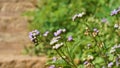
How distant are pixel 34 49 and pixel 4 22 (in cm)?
161

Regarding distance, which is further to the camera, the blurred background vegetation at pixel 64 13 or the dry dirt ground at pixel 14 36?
the blurred background vegetation at pixel 64 13

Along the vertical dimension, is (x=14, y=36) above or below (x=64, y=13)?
above

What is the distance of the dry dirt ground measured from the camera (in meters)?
4.64

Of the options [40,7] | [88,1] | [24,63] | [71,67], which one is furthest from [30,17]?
[71,67]

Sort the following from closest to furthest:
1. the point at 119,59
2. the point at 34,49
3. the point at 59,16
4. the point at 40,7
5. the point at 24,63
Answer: the point at 119,59
the point at 24,63
the point at 34,49
the point at 59,16
the point at 40,7

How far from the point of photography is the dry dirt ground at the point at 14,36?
4645 mm

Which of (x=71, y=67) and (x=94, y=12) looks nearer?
(x=71, y=67)

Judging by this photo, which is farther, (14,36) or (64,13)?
(14,36)

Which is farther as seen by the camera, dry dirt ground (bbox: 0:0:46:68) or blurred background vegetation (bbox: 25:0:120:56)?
blurred background vegetation (bbox: 25:0:120:56)

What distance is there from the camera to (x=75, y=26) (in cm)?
493

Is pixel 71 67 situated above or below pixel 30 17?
below

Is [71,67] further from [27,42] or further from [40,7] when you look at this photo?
[40,7]

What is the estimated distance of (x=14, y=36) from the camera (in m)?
5.94

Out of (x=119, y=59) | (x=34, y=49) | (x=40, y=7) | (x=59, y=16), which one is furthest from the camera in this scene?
(x=40, y=7)
